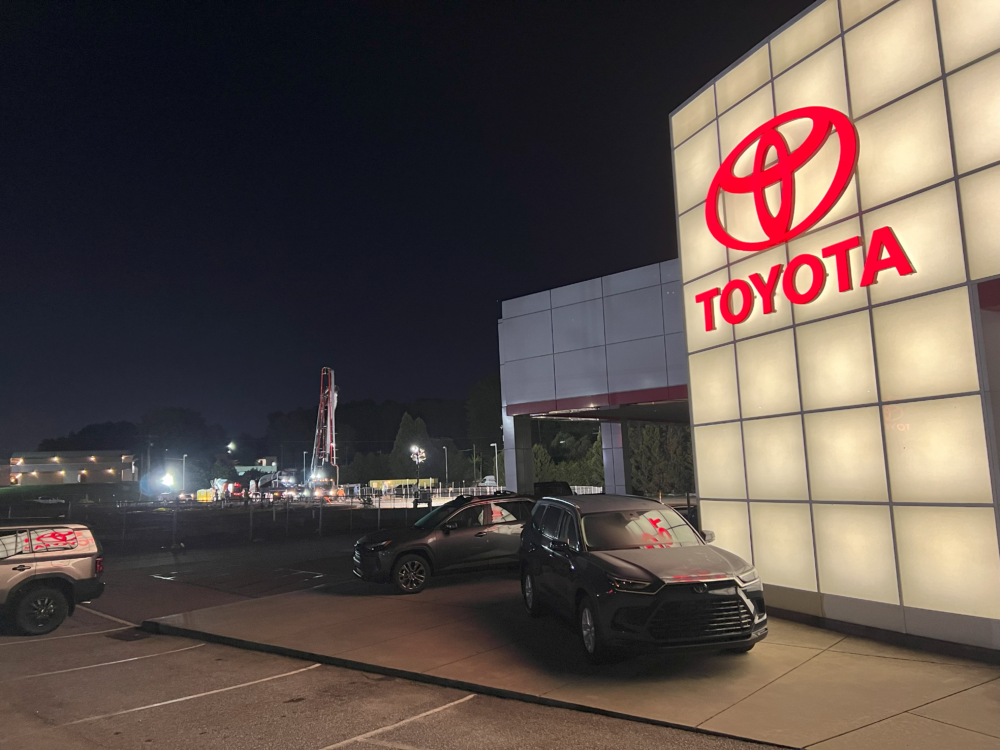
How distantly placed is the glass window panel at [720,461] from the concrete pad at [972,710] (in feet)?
15.7

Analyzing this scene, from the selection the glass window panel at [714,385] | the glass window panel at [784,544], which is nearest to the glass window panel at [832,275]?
the glass window panel at [714,385]

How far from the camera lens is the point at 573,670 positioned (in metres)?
7.72

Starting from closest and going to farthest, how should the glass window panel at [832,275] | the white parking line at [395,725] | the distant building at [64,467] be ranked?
the white parking line at [395,725] < the glass window panel at [832,275] < the distant building at [64,467]

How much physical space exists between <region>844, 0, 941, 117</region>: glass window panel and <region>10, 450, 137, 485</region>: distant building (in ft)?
469

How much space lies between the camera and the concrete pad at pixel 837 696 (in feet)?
19.0

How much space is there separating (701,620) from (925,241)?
5273mm

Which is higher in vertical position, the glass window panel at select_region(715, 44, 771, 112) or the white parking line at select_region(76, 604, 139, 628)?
the glass window panel at select_region(715, 44, 771, 112)

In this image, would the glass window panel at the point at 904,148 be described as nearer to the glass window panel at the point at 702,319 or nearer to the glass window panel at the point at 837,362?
the glass window panel at the point at 837,362

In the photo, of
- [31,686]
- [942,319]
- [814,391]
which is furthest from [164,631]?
[942,319]

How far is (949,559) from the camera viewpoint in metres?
7.98

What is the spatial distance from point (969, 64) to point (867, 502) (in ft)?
17.6

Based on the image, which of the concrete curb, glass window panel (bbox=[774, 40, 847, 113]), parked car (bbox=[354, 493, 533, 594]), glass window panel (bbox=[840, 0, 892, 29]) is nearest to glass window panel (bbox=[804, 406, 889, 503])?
glass window panel (bbox=[774, 40, 847, 113])

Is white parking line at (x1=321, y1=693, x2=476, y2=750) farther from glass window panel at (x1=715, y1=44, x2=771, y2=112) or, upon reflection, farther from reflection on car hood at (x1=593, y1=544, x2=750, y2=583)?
glass window panel at (x1=715, y1=44, x2=771, y2=112)

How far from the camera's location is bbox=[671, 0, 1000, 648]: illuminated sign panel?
7953 millimetres
